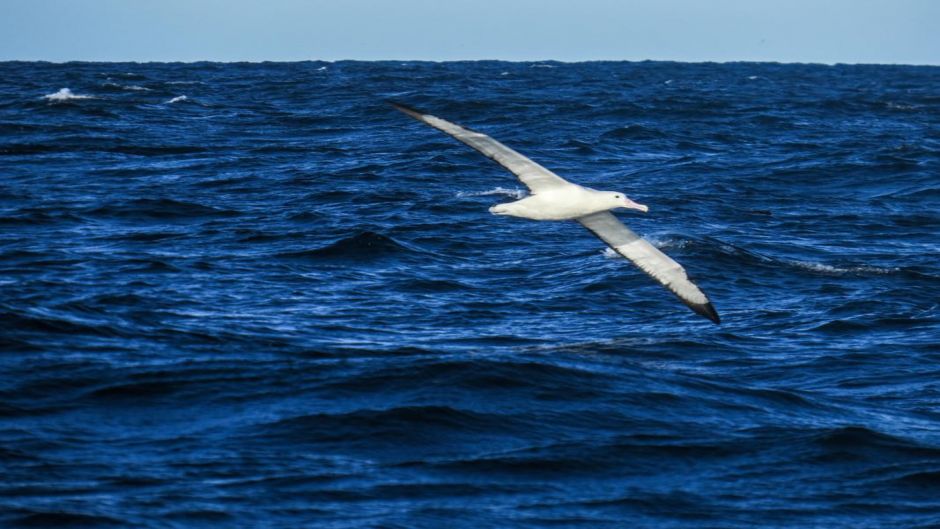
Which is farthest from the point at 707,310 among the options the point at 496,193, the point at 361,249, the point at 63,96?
the point at 63,96

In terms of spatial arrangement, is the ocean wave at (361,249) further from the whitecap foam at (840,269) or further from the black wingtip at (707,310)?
the black wingtip at (707,310)

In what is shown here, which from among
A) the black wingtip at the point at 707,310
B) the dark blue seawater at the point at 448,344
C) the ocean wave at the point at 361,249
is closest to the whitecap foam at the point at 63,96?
the dark blue seawater at the point at 448,344

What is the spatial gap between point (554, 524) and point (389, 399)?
121 inches

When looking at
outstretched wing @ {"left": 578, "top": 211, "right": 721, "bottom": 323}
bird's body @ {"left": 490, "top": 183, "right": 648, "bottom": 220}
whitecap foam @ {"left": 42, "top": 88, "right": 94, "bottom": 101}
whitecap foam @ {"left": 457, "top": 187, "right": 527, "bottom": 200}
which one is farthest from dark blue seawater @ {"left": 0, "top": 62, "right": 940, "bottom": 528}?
whitecap foam @ {"left": 42, "top": 88, "right": 94, "bottom": 101}

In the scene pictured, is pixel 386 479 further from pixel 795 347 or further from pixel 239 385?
pixel 795 347

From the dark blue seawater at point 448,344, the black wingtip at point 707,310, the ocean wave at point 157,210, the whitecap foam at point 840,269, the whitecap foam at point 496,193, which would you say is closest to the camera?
the dark blue seawater at point 448,344

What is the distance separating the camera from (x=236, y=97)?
50406mm

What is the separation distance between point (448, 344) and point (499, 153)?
2126 mm

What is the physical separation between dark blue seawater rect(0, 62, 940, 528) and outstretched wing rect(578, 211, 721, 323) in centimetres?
62

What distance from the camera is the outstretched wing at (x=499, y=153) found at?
14.6 meters

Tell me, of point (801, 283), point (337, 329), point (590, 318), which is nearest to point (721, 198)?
point (801, 283)

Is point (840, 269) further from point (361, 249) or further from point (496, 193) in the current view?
point (496, 193)

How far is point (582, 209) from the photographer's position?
51.7 feet

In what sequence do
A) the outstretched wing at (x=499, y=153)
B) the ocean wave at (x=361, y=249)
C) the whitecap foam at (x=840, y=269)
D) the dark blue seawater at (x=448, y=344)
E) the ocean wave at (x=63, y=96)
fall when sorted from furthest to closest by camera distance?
the ocean wave at (x=63, y=96), the whitecap foam at (x=840, y=269), the ocean wave at (x=361, y=249), the outstretched wing at (x=499, y=153), the dark blue seawater at (x=448, y=344)
